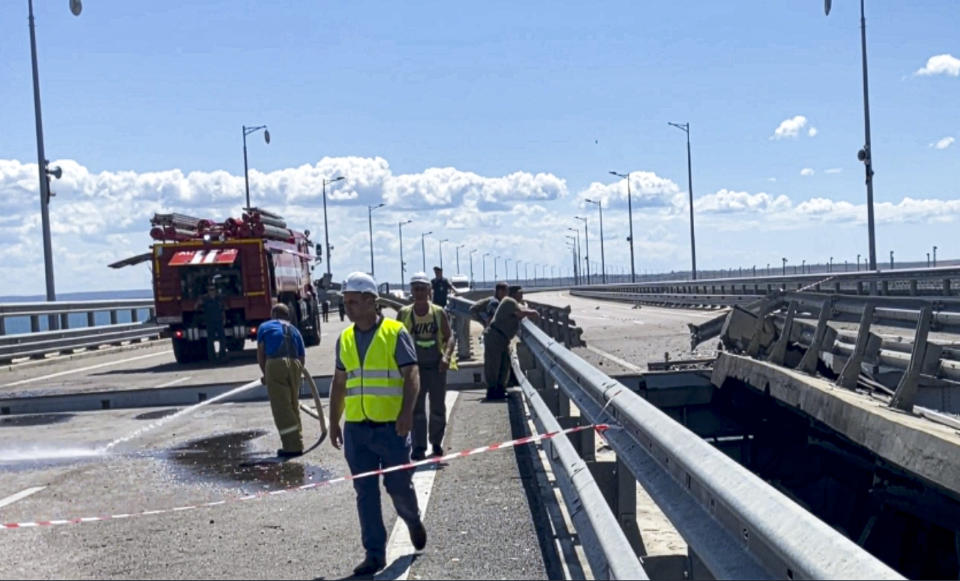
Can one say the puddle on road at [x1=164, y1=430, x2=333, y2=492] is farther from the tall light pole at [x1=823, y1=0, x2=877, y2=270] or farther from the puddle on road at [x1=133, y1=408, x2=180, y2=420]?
the tall light pole at [x1=823, y1=0, x2=877, y2=270]

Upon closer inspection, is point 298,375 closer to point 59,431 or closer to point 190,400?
point 59,431

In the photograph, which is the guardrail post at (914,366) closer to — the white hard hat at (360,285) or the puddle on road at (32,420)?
the white hard hat at (360,285)

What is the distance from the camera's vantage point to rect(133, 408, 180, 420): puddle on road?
15984 mm

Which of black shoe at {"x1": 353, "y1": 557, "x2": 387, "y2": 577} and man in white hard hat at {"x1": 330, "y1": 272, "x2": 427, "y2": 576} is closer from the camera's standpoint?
black shoe at {"x1": 353, "y1": 557, "x2": 387, "y2": 577}

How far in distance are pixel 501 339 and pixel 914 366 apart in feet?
18.9

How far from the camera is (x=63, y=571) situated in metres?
7.06

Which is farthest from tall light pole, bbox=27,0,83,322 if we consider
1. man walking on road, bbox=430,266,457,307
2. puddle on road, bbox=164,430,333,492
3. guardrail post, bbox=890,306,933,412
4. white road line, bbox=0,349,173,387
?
guardrail post, bbox=890,306,933,412

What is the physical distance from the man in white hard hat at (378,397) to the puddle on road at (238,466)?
9.65 feet

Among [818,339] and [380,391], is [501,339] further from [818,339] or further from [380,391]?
[380,391]

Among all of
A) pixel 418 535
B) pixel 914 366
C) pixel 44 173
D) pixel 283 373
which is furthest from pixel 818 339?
pixel 44 173

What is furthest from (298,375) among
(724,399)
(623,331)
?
(623,331)

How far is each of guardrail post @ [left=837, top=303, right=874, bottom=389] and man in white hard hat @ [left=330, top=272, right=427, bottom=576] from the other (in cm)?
653

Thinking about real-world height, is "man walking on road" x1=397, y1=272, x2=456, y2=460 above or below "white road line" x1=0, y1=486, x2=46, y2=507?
above

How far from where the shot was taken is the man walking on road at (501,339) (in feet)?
48.5
